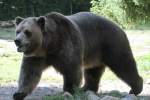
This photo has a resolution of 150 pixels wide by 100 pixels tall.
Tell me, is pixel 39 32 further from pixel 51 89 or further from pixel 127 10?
pixel 127 10

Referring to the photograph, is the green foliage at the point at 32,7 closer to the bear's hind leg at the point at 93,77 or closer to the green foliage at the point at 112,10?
the green foliage at the point at 112,10

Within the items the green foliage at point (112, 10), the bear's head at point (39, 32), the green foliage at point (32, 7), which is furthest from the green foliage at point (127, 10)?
the green foliage at point (32, 7)

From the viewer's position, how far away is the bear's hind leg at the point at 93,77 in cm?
970

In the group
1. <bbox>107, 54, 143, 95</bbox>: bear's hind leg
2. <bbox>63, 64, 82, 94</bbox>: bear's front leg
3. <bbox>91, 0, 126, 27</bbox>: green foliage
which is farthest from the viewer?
<bbox>91, 0, 126, 27</bbox>: green foliage

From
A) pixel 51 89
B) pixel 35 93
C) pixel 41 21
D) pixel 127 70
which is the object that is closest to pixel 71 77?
pixel 41 21

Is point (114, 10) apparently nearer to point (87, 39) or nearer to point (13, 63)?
point (13, 63)

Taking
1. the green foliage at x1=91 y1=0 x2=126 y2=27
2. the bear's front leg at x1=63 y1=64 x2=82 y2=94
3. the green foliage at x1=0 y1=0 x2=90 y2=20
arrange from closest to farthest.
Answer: the bear's front leg at x1=63 y1=64 x2=82 y2=94 → the green foliage at x1=91 y1=0 x2=126 y2=27 → the green foliage at x1=0 y1=0 x2=90 y2=20

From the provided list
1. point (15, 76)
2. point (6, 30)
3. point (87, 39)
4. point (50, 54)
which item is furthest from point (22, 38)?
point (6, 30)

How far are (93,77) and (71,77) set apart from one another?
1714 millimetres

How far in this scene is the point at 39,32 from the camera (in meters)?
7.72

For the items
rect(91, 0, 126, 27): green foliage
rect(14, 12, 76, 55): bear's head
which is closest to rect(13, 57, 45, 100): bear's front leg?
rect(14, 12, 76, 55): bear's head

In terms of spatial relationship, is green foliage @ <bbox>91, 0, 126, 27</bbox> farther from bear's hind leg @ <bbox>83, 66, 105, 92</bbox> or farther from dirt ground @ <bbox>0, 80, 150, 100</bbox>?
bear's hind leg @ <bbox>83, 66, 105, 92</bbox>

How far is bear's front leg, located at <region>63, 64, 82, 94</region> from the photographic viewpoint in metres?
8.05

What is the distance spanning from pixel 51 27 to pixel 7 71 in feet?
20.7
